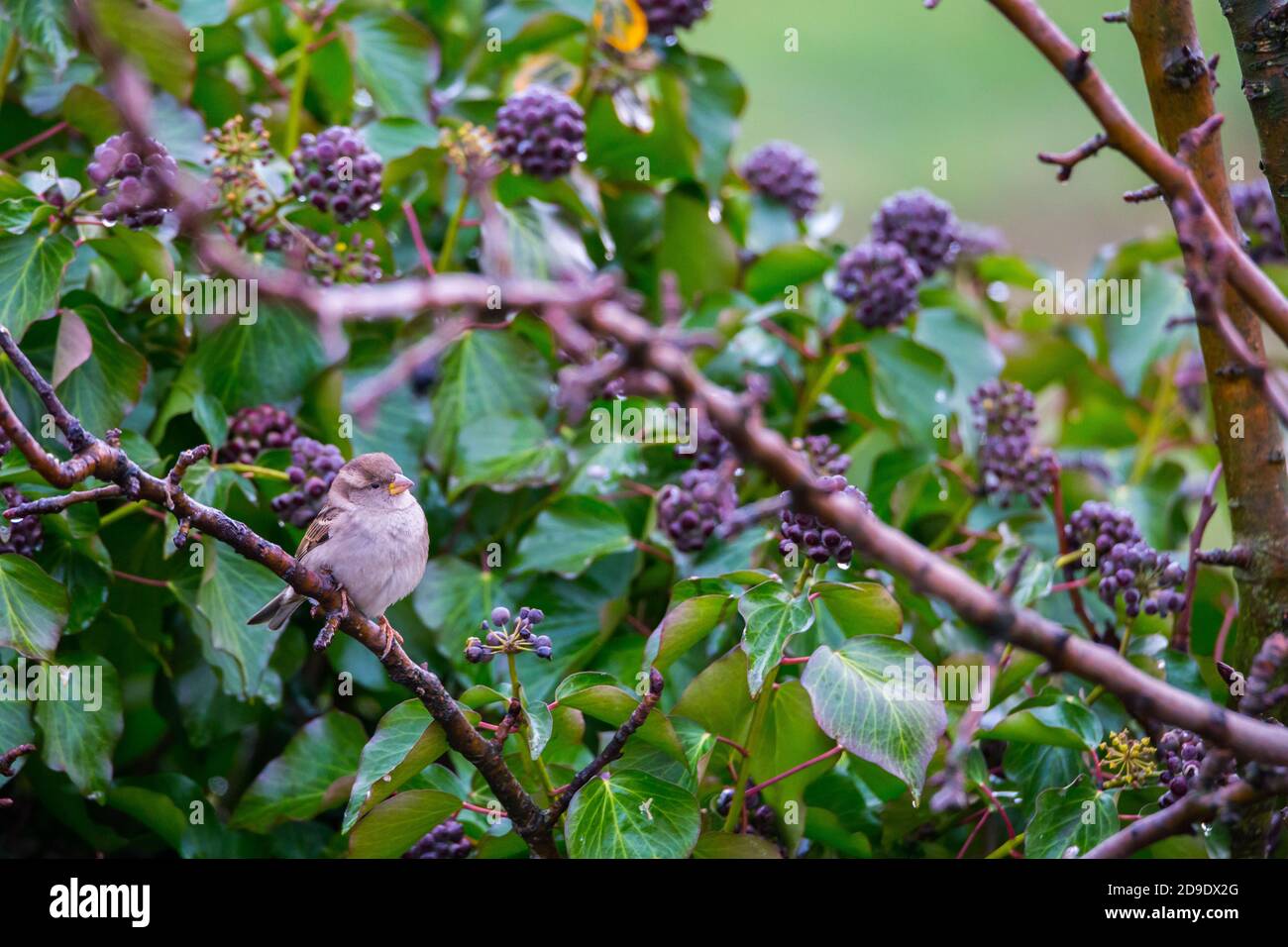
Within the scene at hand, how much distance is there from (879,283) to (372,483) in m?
0.98

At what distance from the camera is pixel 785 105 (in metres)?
6.00

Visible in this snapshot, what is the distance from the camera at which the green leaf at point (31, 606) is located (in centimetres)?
154

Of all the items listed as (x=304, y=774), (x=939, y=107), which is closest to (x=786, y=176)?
(x=304, y=774)

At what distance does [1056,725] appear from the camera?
159 cm

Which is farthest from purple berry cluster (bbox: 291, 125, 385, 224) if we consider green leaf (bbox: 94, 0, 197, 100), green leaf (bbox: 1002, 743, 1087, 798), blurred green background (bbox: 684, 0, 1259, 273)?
blurred green background (bbox: 684, 0, 1259, 273)

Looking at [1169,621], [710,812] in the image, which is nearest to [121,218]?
[710,812]

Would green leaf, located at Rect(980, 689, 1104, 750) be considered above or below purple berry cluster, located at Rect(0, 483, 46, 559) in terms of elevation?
below

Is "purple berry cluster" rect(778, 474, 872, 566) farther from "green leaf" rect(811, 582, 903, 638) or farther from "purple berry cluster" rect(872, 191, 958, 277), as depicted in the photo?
"purple berry cluster" rect(872, 191, 958, 277)

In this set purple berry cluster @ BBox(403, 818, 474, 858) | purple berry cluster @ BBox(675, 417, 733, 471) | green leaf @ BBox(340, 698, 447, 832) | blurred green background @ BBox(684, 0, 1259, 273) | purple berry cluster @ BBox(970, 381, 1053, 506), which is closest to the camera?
green leaf @ BBox(340, 698, 447, 832)

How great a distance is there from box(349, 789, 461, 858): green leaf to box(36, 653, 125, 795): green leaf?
1.24ft

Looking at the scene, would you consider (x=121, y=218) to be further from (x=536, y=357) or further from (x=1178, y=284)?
(x=1178, y=284)

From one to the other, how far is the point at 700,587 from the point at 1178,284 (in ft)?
4.50

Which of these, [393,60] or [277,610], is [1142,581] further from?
[393,60]

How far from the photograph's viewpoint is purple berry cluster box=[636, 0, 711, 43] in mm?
2391
